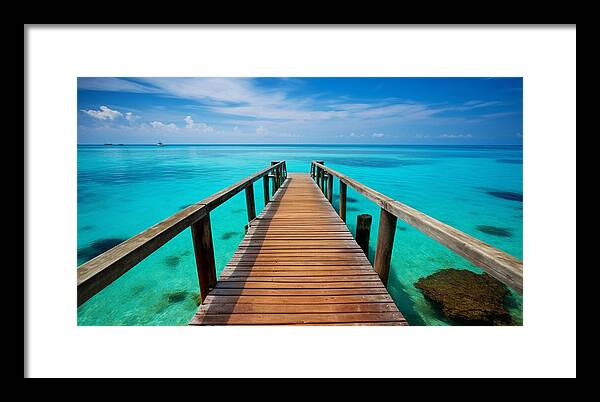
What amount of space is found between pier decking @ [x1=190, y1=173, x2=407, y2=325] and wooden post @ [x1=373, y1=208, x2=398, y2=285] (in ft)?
0.33

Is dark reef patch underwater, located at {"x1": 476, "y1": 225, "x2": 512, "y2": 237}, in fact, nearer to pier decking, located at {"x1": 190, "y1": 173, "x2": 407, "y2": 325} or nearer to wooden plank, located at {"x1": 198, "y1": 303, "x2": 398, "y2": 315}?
pier decking, located at {"x1": 190, "y1": 173, "x2": 407, "y2": 325}

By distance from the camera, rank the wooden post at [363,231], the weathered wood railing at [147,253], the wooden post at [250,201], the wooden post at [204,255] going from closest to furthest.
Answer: the weathered wood railing at [147,253], the wooden post at [204,255], the wooden post at [363,231], the wooden post at [250,201]

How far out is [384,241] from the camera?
8.18 ft

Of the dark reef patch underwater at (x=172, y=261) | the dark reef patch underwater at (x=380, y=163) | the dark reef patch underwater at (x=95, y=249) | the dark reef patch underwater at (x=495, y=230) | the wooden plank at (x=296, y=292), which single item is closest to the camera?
the wooden plank at (x=296, y=292)

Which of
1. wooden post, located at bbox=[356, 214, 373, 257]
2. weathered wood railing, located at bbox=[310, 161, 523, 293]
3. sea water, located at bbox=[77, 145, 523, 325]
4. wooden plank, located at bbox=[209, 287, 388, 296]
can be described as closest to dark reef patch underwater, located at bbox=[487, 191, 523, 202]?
sea water, located at bbox=[77, 145, 523, 325]

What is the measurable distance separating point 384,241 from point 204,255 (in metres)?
1.85

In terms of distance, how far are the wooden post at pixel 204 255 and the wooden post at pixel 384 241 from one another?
67.8 inches

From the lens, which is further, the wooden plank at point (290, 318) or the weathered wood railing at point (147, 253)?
the wooden plank at point (290, 318)

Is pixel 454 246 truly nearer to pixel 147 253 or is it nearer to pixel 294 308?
pixel 294 308

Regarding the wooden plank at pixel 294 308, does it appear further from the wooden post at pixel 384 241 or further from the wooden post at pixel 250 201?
the wooden post at pixel 250 201

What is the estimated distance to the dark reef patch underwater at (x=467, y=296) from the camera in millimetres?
4074

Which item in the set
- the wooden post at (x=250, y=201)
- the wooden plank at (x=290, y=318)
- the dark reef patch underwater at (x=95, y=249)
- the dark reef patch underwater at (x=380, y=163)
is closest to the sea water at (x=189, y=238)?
the dark reef patch underwater at (x=95, y=249)

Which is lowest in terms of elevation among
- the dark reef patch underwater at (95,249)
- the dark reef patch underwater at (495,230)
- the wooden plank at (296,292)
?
the dark reef patch underwater at (95,249)

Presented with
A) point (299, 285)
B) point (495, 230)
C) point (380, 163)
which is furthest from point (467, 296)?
point (380, 163)
